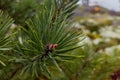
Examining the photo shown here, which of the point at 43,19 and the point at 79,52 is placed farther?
the point at 79,52

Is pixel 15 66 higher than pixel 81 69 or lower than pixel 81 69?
higher

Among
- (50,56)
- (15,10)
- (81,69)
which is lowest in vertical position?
(81,69)

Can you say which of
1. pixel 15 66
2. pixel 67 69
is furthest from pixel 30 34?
pixel 67 69

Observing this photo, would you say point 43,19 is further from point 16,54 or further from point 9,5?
point 9,5

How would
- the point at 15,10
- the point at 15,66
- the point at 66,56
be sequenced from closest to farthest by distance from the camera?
the point at 66,56 < the point at 15,66 < the point at 15,10

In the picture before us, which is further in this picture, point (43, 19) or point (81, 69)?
point (81, 69)

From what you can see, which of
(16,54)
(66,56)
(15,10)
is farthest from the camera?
(15,10)

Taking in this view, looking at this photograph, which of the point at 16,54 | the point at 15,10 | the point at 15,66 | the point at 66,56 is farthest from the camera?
the point at 15,10

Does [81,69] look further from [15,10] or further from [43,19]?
[43,19]

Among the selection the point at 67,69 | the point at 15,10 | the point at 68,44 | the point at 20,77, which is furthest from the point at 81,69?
the point at 68,44
